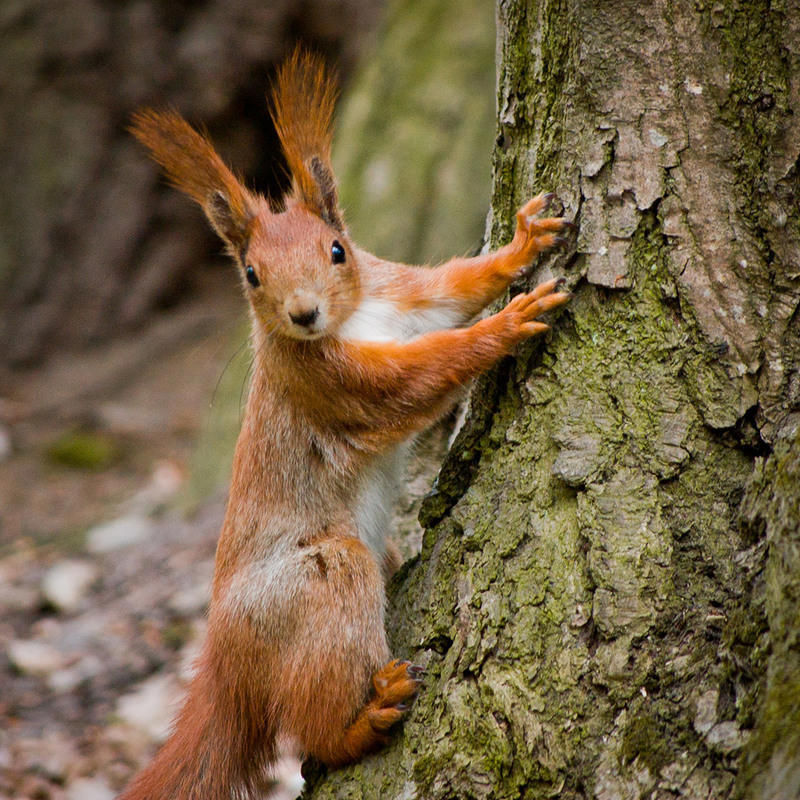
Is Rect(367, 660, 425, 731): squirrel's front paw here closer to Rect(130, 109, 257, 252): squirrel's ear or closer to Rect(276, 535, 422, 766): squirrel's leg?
Rect(276, 535, 422, 766): squirrel's leg

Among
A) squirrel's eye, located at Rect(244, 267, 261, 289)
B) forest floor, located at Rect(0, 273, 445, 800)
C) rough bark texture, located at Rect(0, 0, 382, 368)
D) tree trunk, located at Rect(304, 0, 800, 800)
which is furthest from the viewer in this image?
rough bark texture, located at Rect(0, 0, 382, 368)

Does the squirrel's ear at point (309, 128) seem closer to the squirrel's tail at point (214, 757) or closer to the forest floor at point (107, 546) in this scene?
the forest floor at point (107, 546)

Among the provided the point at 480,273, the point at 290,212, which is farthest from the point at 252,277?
the point at 480,273

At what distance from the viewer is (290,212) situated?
243cm

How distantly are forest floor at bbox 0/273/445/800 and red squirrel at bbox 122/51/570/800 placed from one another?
1.50 ft

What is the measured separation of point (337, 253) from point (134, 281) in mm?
5423

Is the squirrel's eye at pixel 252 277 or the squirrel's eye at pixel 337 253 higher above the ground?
the squirrel's eye at pixel 337 253

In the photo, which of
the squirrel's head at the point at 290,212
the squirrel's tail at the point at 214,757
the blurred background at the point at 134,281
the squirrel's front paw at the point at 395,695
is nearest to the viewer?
the squirrel's front paw at the point at 395,695

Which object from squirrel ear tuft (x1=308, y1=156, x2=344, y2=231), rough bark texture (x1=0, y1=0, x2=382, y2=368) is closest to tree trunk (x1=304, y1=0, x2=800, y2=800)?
squirrel ear tuft (x1=308, y1=156, x2=344, y2=231)

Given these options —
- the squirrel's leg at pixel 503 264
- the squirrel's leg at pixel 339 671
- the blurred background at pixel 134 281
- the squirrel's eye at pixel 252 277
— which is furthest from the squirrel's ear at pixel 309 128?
the blurred background at pixel 134 281

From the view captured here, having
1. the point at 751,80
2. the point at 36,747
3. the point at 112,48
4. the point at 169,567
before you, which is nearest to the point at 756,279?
the point at 751,80

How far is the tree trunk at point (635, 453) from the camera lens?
1.60 meters

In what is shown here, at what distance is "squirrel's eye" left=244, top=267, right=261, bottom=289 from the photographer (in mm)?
2348

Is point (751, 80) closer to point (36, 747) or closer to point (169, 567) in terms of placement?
point (36, 747)
